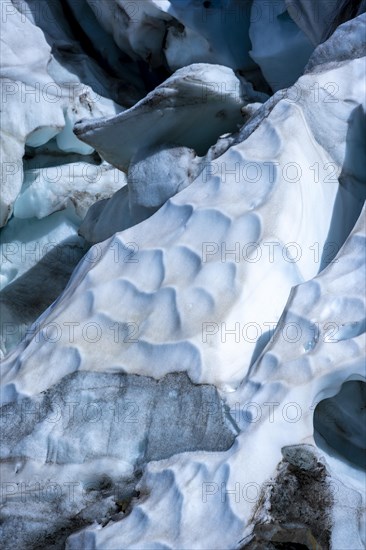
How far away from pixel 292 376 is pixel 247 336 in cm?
20

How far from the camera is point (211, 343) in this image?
177 cm

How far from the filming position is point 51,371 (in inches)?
71.7

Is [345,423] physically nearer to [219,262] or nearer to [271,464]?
[271,464]

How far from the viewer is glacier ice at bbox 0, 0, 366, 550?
1.56 m

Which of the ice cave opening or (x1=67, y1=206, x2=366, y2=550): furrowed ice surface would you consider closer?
(x1=67, y1=206, x2=366, y2=550): furrowed ice surface

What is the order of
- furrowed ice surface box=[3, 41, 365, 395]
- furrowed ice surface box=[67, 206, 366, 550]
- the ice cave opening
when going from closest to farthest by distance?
1. furrowed ice surface box=[67, 206, 366, 550]
2. the ice cave opening
3. furrowed ice surface box=[3, 41, 365, 395]

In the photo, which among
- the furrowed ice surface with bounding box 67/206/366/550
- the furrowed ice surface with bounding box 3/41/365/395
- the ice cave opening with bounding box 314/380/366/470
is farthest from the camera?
the furrowed ice surface with bounding box 3/41/365/395

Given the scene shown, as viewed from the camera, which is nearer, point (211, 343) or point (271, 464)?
point (271, 464)

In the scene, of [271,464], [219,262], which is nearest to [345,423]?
[271,464]

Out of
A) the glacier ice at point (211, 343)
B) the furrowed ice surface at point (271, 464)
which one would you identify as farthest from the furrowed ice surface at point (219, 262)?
the furrowed ice surface at point (271, 464)

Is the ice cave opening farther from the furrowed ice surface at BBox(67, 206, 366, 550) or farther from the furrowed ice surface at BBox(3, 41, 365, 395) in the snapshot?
the furrowed ice surface at BBox(3, 41, 365, 395)

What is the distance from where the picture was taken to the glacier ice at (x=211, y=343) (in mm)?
1556

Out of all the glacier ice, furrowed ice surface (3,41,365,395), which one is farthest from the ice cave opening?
furrowed ice surface (3,41,365,395)

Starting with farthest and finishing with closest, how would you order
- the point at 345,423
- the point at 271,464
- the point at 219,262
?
the point at 219,262, the point at 345,423, the point at 271,464
